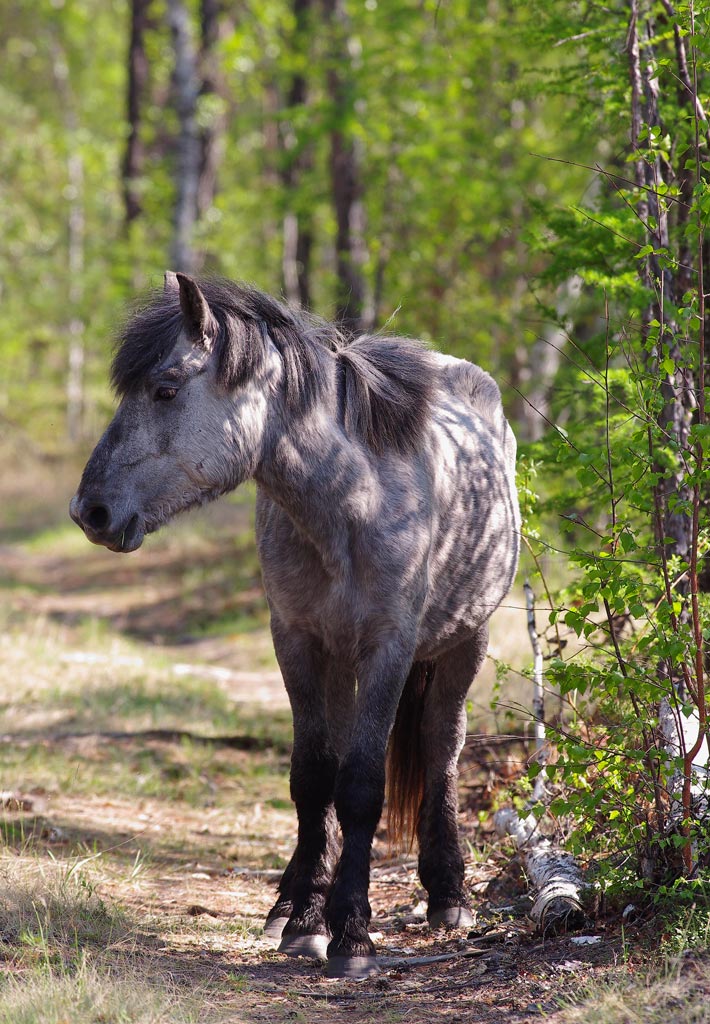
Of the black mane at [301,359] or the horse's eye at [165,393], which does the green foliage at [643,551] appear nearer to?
the black mane at [301,359]

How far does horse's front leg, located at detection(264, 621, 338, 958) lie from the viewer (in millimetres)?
4531

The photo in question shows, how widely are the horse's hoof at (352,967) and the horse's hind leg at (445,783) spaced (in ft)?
2.38

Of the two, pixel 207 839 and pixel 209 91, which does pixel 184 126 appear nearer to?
pixel 209 91

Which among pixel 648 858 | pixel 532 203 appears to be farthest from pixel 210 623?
pixel 648 858

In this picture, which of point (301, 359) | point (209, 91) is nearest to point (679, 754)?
point (301, 359)

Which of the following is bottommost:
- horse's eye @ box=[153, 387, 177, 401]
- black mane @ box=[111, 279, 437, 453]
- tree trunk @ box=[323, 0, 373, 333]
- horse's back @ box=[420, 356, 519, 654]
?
horse's back @ box=[420, 356, 519, 654]

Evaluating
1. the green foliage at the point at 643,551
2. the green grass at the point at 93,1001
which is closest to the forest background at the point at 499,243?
the green foliage at the point at 643,551

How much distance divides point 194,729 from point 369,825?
3.68m

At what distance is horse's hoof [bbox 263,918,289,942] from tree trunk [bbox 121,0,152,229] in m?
20.9

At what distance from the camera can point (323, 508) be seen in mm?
4285

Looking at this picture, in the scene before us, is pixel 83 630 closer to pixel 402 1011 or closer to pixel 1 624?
pixel 1 624

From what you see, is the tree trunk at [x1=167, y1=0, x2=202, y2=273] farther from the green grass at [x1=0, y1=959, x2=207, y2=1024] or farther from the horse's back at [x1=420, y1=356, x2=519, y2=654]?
the green grass at [x1=0, y1=959, x2=207, y2=1024]

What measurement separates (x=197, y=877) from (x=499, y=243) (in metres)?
12.4

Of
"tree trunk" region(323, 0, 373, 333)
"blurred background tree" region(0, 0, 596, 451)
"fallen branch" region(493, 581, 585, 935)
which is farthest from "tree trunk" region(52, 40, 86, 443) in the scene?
"fallen branch" region(493, 581, 585, 935)
